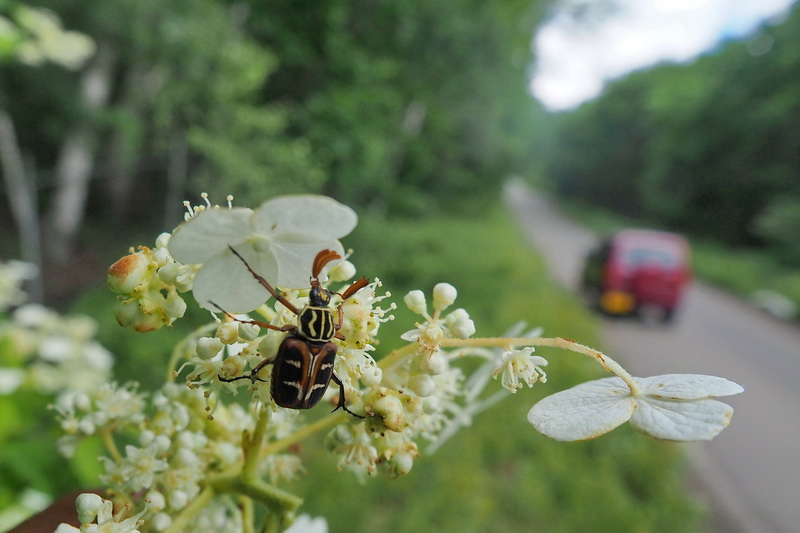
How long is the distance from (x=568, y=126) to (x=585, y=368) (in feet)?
136

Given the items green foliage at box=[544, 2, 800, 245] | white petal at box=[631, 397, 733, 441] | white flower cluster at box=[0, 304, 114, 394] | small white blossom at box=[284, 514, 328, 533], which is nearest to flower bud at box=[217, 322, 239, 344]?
small white blossom at box=[284, 514, 328, 533]

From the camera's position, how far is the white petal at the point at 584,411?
1.77 feet

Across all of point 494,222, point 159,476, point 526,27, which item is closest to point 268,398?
point 159,476

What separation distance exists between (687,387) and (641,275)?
8460mm

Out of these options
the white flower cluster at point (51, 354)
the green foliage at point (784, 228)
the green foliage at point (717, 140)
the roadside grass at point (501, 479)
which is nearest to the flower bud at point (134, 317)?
the white flower cluster at point (51, 354)

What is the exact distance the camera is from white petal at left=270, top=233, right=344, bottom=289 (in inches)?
21.9

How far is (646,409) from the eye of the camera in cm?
57

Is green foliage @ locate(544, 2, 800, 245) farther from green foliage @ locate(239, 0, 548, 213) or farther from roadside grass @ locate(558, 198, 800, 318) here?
green foliage @ locate(239, 0, 548, 213)

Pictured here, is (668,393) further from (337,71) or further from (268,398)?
(337,71)

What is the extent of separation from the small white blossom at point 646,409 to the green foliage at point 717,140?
19.4 m

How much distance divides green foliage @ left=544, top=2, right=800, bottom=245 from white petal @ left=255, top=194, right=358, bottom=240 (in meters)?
19.7

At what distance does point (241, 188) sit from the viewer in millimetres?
5273

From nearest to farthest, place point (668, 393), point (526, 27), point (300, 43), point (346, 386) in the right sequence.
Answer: point (668, 393) → point (346, 386) → point (300, 43) → point (526, 27)

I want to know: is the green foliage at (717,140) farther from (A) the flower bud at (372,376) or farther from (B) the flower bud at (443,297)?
(A) the flower bud at (372,376)
